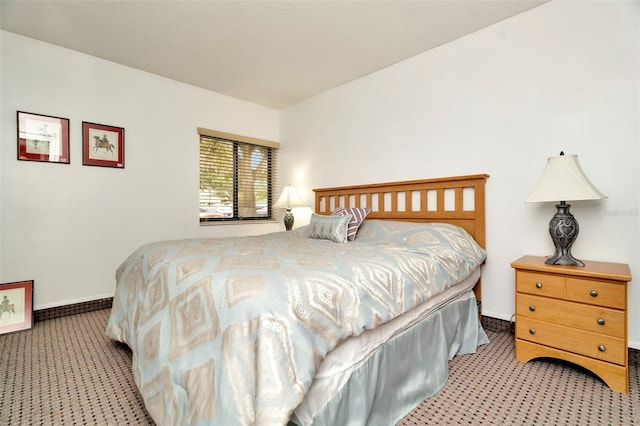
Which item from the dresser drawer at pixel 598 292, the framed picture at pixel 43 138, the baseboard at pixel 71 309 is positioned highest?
the framed picture at pixel 43 138

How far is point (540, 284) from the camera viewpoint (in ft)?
5.92

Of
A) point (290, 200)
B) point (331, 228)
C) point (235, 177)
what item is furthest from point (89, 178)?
point (331, 228)

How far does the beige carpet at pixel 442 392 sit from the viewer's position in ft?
4.52

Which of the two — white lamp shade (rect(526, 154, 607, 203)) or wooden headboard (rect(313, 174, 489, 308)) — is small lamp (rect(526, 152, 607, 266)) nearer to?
white lamp shade (rect(526, 154, 607, 203))

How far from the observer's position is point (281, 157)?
4.41 meters

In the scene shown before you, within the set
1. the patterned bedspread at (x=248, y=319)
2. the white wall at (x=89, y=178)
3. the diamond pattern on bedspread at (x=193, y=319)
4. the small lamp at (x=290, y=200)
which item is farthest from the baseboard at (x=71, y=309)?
the diamond pattern on bedspread at (x=193, y=319)

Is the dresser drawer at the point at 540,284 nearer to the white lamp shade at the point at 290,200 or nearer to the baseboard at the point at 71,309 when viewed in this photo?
the white lamp shade at the point at 290,200

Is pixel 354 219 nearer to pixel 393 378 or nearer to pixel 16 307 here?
pixel 393 378

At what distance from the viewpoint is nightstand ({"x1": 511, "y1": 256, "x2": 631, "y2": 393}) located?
1565 millimetres

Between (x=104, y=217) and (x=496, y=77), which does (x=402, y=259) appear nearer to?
(x=496, y=77)

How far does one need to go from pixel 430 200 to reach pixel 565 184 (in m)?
1.07

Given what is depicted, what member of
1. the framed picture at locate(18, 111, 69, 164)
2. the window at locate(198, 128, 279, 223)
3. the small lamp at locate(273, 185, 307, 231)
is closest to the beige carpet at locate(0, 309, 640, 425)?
the framed picture at locate(18, 111, 69, 164)

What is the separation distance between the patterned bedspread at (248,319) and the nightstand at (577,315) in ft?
2.08

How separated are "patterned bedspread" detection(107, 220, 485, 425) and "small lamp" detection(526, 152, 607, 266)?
0.79 m
